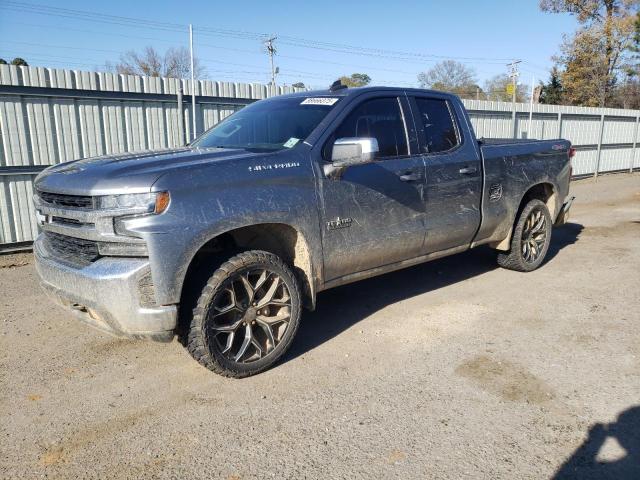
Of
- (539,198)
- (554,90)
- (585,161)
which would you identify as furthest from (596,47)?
(539,198)

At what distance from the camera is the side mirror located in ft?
12.2

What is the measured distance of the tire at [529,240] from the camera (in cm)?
599

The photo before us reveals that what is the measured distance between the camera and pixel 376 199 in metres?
4.23

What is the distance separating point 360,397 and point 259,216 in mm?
1379

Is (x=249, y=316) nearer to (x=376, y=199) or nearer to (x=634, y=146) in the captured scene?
(x=376, y=199)

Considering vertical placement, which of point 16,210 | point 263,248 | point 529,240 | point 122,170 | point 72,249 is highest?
point 122,170

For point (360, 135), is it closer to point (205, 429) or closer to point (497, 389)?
point (497, 389)

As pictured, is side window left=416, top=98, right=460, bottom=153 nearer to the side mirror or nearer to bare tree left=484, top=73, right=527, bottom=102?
the side mirror

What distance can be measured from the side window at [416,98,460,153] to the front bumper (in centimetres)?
280

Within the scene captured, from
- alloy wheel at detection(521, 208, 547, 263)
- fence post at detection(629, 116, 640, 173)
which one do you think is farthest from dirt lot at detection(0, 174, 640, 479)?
fence post at detection(629, 116, 640, 173)

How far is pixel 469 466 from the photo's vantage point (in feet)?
8.86

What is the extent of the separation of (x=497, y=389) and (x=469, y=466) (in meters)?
0.91

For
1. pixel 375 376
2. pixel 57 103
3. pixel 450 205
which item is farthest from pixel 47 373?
pixel 57 103

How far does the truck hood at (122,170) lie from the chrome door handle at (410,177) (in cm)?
135
